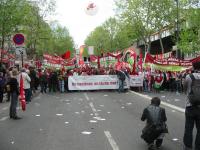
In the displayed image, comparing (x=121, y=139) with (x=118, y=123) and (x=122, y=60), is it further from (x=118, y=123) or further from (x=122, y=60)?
(x=122, y=60)

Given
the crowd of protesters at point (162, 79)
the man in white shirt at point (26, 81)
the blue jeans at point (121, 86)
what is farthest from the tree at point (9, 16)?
the man in white shirt at point (26, 81)

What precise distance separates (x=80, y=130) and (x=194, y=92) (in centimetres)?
462

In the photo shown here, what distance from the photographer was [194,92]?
9141 mm

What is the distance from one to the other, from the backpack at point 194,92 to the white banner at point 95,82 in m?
24.9

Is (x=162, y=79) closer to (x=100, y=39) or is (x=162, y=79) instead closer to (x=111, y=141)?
(x=111, y=141)

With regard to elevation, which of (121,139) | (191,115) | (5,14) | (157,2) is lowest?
(121,139)

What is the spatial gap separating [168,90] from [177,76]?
147cm

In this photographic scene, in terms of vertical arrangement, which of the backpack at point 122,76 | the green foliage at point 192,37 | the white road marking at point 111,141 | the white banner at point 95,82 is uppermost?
the green foliage at point 192,37

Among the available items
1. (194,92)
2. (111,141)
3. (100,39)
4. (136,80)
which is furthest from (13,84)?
(100,39)

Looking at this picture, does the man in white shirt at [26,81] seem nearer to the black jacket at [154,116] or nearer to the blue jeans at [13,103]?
the blue jeans at [13,103]

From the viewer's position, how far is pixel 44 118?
1600 cm

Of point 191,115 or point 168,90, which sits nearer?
point 191,115

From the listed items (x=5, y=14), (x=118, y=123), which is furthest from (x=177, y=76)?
(x=118, y=123)

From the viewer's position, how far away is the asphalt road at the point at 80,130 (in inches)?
422
